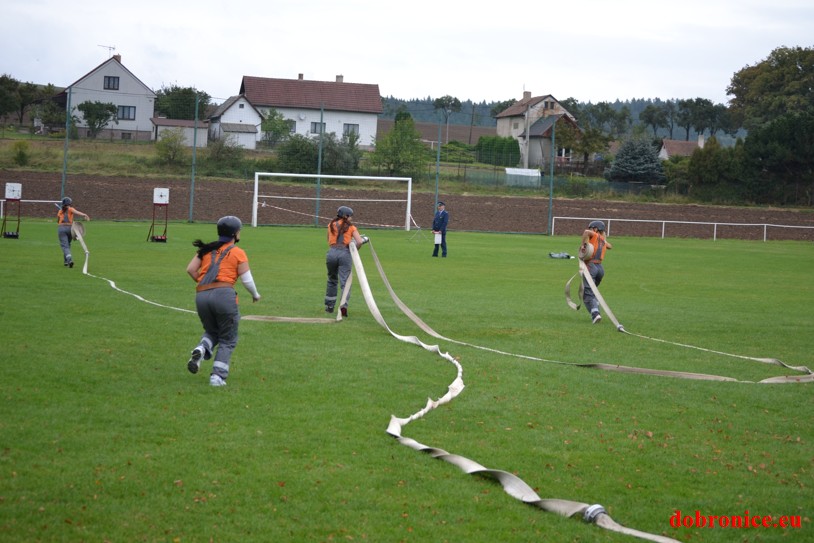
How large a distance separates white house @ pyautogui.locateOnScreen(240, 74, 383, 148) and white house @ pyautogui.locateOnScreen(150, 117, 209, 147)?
10827mm

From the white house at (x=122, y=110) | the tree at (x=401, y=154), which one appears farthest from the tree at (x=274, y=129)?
the white house at (x=122, y=110)

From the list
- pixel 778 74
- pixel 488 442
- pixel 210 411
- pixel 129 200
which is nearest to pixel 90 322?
pixel 210 411

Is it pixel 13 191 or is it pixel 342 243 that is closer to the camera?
pixel 342 243

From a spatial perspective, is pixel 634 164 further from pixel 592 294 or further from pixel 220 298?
pixel 220 298

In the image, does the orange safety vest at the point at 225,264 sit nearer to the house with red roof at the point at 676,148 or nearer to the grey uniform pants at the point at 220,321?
the grey uniform pants at the point at 220,321

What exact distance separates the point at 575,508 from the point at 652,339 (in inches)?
380

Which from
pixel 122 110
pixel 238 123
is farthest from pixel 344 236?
pixel 238 123

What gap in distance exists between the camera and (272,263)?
27766 millimetres

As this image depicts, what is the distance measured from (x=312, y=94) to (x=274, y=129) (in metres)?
25.6

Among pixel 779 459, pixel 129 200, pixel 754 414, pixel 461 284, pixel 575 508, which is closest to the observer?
pixel 575 508

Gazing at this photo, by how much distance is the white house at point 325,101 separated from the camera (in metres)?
71.1

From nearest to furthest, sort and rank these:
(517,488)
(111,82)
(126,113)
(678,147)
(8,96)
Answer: (517,488), (126,113), (8,96), (111,82), (678,147)

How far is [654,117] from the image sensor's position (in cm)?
15750

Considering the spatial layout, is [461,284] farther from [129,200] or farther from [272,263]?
[129,200]
